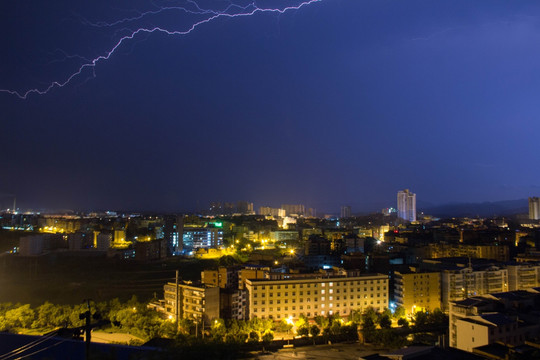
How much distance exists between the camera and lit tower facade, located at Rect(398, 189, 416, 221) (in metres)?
44.6

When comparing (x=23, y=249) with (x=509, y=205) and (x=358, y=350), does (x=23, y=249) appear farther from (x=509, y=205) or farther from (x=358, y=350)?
(x=509, y=205)

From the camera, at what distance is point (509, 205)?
70375mm

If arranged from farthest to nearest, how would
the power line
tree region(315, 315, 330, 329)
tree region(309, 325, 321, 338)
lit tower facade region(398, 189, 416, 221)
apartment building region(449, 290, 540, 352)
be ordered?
lit tower facade region(398, 189, 416, 221) → tree region(315, 315, 330, 329) → tree region(309, 325, 321, 338) → apartment building region(449, 290, 540, 352) → the power line

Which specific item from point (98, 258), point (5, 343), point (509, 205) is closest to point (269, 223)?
Answer: point (98, 258)

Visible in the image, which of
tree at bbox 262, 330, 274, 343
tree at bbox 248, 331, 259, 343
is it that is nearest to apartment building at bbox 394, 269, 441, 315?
tree at bbox 262, 330, 274, 343

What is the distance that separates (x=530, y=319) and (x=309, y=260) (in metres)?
7.69

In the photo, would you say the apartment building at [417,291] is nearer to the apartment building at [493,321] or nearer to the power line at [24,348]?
the apartment building at [493,321]

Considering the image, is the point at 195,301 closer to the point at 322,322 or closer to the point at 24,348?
the point at 322,322

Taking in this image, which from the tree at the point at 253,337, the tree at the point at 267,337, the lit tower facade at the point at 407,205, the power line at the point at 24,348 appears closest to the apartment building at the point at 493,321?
the tree at the point at 267,337

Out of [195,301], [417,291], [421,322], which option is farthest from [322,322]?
[417,291]

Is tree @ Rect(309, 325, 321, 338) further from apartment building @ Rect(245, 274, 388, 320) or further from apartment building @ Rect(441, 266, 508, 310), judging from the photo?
apartment building @ Rect(441, 266, 508, 310)

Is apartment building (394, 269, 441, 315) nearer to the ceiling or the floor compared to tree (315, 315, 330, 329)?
nearer to the ceiling

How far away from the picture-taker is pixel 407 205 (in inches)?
1770

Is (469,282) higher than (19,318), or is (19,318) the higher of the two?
(469,282)
